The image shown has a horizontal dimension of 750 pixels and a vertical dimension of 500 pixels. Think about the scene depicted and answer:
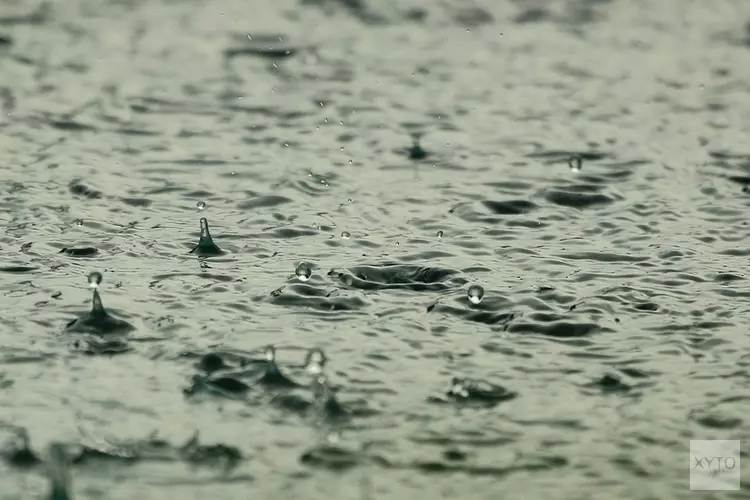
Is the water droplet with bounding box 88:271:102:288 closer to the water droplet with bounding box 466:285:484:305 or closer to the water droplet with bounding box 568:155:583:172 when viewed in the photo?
the water droplet with bounding box 466:285:484:305

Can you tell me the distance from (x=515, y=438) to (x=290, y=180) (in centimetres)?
275

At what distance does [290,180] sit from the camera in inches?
253

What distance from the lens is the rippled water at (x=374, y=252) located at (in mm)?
3855

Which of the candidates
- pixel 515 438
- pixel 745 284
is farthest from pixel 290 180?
pixel 515 438

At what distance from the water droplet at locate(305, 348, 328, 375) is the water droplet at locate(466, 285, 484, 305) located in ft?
2.37

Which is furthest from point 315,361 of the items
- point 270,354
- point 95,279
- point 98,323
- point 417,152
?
point 417,152

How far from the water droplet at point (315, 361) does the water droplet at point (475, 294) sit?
0.72 metres

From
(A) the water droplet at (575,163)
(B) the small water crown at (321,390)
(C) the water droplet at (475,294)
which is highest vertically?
(A) the water droplet at (575,163)

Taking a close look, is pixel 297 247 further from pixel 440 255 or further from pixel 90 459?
pixel 90 459

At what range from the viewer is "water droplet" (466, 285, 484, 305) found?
16.3 feet

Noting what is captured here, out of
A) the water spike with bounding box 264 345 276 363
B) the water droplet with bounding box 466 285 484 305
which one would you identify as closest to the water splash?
the water droplet with bounding box 466 285 484 305

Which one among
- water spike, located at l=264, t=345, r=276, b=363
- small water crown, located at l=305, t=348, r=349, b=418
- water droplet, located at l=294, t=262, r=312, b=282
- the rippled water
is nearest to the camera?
the rippled water

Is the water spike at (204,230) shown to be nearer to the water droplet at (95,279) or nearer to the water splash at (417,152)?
the water droplet at (95,279)

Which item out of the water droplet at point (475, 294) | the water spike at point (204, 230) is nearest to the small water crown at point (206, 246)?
the water spike at point (204, 230)
